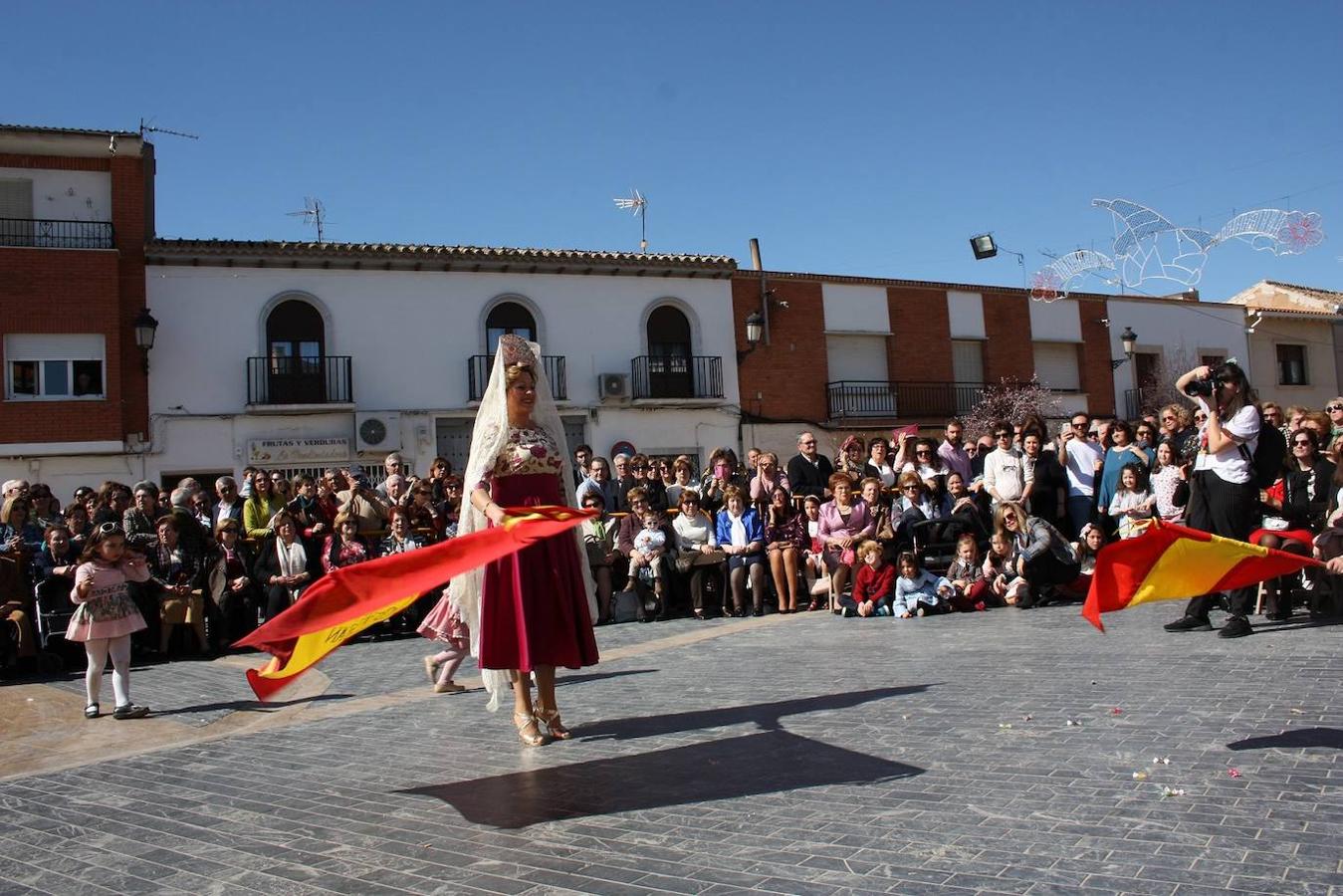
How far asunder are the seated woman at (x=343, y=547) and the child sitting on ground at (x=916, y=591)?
5569 millimetres

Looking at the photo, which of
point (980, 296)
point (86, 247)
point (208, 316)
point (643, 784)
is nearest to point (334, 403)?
point (208, 316)

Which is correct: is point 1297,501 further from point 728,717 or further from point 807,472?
point 728,717

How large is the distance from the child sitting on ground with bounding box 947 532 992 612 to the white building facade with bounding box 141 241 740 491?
1477 cm

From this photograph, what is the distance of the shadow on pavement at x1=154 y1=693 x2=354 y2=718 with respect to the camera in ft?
25.8

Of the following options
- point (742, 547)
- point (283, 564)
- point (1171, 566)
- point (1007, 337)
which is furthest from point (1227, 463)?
point (1007, 337)

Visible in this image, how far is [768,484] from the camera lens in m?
13.1

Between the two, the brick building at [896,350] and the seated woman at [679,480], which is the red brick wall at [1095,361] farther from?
the seated woman at [679,480]

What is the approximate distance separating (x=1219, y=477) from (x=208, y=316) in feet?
67.0

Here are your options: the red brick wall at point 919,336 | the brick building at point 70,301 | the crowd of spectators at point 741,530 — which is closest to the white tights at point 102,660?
the crowd of spectators at point 741,530

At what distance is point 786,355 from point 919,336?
4.32 m

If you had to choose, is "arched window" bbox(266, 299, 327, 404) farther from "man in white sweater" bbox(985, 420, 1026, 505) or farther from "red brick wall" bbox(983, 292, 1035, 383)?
"red brick wall" bbox(983, 292, 1035, 383)

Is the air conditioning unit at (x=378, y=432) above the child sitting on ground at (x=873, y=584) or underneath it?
above

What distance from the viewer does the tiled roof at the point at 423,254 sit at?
22516 millimetres

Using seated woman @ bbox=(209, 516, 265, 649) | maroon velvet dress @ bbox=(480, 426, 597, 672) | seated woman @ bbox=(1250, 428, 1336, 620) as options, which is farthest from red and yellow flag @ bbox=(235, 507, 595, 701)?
seated woman @ bbox=(209, 516, 265, 649)
